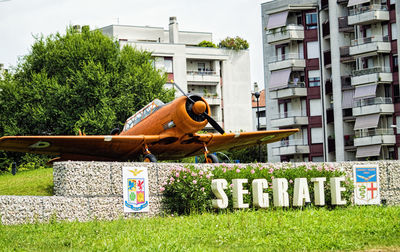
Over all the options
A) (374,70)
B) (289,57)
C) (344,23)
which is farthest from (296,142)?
(344,23)

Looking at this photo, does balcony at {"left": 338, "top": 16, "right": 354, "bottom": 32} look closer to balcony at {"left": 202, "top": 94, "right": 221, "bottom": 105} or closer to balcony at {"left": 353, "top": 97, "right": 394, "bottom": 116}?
balcony at {"left": 353, "top": 97, "right": 394, "bottom": 116}

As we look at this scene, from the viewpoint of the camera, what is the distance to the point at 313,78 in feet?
229

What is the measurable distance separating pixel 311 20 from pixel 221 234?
192 ft

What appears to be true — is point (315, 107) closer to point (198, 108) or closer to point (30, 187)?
point (198, 108)

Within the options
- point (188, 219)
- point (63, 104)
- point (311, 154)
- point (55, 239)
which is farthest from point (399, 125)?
point (55, 239)

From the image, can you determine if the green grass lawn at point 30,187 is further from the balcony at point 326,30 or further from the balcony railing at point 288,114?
the balcony at point 326,30

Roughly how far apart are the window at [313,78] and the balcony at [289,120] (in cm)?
301

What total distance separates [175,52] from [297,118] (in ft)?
77.7

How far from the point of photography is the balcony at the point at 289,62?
69.6 metres

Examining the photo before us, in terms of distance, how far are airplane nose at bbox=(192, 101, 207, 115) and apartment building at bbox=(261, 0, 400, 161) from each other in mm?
38046

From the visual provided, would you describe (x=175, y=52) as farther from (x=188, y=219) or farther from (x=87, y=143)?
(x=188, y=219)

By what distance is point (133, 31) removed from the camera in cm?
9119

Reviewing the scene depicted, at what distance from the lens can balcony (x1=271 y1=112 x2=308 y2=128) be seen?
69062 millimetres

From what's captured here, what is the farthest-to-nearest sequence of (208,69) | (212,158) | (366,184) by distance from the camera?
(208,69) → (212,158) → (366,184)
